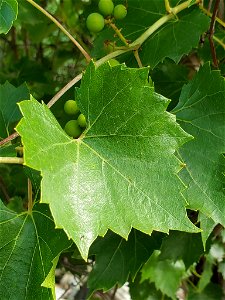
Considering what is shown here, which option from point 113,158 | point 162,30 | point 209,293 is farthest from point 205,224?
point 209,293

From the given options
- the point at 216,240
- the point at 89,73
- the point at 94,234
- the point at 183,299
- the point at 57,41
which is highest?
the point at 89,73

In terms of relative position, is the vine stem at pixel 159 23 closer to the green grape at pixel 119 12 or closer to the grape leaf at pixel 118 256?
the green grape at pixel 119 12

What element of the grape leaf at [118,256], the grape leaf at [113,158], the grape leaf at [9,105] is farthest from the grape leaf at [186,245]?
the grape leaf at [113,158]

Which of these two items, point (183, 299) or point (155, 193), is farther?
point (183, 299)

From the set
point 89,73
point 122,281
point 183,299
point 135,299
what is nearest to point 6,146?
point 89,73

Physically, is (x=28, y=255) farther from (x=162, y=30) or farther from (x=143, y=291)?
(x=143, y=291)

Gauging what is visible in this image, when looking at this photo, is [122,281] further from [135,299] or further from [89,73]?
[89,73]
